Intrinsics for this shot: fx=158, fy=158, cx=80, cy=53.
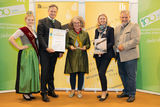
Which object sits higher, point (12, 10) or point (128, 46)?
point (12, 10)

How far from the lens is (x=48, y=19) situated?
2.87 m

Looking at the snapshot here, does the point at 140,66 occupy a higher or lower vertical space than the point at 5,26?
lower

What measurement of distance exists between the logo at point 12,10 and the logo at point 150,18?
2808mm

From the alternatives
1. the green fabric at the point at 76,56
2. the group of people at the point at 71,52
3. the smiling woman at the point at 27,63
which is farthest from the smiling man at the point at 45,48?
the green fabric at the point at 76,56

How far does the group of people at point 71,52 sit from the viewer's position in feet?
9.02

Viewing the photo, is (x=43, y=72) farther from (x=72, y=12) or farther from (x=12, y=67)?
(x=72, y=12)

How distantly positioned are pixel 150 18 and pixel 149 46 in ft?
2.05

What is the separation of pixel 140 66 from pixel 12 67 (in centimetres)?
300

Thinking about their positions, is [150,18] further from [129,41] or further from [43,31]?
[43,31]

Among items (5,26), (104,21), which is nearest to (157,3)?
(104,21)

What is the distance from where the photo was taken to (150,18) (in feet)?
11.6

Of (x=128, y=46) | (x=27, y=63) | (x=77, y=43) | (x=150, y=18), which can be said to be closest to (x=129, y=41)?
(x=128, y=46)

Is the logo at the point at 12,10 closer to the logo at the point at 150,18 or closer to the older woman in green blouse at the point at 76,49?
the older woman in green blouse at the point at 76,49

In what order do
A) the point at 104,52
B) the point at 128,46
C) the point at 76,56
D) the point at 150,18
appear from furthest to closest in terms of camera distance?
the point at 150,18 < the point at 76,56 < the point at 104,52 < the point at 128,46
